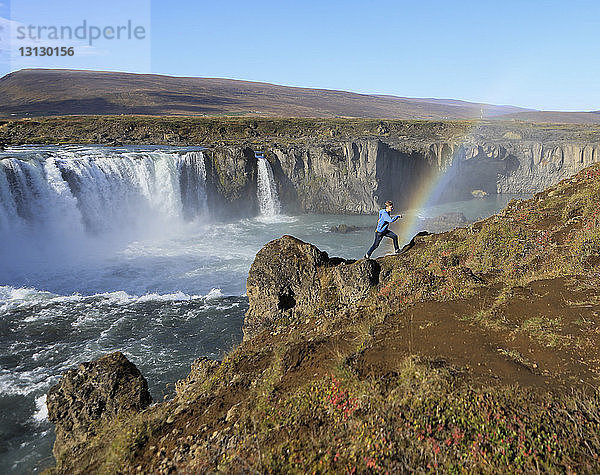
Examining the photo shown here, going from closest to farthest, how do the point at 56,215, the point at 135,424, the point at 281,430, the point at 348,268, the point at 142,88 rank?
the point at 281,430, the point at 135,424, the point at 348,268, the point at 56,215, the point at 142,88

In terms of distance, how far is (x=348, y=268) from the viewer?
1172 centimetres

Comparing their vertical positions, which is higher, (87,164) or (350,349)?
(87,164)

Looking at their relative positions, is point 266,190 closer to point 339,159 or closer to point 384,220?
point 339,159

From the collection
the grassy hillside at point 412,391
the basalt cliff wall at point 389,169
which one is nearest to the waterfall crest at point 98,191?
the basalt cliff wall at point 389,169

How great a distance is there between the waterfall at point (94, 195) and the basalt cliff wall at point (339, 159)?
149 inches

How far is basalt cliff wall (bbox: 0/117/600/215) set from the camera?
46.7m

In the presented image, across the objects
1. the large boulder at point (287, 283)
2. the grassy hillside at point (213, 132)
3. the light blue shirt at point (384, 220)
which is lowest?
the large boulder at point (287, 283)

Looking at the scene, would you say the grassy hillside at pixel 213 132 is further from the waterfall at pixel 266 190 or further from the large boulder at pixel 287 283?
the large boulder at pixel 287 283

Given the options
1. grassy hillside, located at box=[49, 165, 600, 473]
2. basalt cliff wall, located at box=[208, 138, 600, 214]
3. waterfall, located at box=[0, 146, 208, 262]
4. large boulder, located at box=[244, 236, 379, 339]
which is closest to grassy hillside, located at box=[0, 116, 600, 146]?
basalt cliff wall, located at box=[208, 138, 600, 214]

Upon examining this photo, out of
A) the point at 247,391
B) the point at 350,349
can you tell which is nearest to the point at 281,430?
the point at 247,391

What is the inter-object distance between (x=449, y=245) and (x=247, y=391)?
29.3ft

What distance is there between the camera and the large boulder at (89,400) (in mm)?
8398

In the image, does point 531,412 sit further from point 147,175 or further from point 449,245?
point 147,175

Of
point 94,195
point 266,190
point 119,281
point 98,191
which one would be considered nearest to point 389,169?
point 266,190
